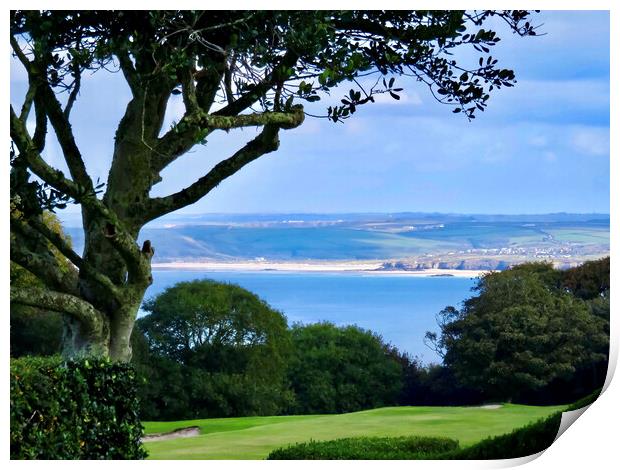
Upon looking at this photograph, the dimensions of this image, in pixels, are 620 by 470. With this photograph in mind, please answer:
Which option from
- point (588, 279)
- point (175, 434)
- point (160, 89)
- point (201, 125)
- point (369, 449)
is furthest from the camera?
point (588, 279)

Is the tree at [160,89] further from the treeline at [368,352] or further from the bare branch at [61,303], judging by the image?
the treeline at [368,352]

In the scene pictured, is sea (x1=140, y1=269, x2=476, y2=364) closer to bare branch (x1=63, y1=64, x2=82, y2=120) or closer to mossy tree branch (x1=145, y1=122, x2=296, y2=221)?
mossy tree branch (x1=145, y1=122, x2=296, y2=221)

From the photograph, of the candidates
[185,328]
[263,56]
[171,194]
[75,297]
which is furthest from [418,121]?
[75,297]

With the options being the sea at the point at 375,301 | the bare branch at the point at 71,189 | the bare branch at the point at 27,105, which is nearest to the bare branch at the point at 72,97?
the bare branch at the point at 27,105

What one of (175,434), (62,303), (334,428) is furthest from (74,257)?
(334,428)

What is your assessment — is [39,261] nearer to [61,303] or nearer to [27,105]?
[61,303]

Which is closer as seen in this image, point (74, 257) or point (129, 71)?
point (74, 257)
